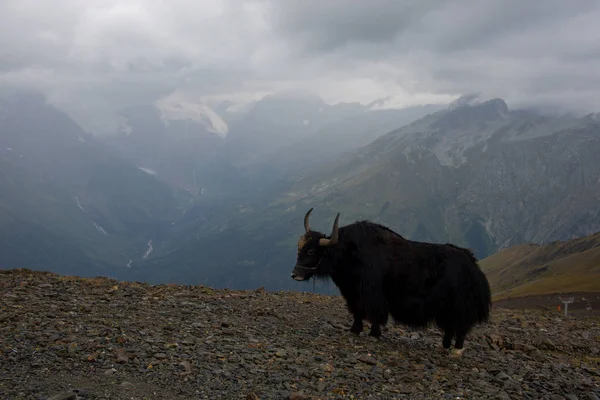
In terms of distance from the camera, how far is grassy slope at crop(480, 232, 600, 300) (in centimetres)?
7690

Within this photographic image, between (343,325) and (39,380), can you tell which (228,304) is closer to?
(343,325)

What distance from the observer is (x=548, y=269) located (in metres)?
104

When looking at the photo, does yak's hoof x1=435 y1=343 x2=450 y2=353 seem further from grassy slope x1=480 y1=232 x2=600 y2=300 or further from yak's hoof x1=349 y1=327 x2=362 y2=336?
grassy slope x1=480 y1=232 x2=600 y2=300

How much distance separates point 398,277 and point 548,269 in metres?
107

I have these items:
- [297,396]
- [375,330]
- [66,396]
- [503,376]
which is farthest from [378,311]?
[66,396]

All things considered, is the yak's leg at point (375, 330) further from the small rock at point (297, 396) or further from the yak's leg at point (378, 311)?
the small rock at point (297, 396)

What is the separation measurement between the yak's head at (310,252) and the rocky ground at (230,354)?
1.25 m

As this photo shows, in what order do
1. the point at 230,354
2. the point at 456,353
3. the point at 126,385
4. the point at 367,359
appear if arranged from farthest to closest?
the point at 456,353, the point at 367,359, the point at 230,354, the point at 126,385

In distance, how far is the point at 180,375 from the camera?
7199 mm

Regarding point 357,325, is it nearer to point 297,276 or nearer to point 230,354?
point 297,276

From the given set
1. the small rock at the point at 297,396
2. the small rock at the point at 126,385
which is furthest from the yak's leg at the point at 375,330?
the small rock at the point at 126,385

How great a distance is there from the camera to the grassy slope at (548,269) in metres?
76.9

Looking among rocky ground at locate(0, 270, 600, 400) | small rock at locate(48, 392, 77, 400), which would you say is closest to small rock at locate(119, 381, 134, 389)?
rocky ground at locate(0, 270, 600, 400)

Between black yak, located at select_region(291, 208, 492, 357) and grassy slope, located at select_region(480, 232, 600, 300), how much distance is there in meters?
66.2
